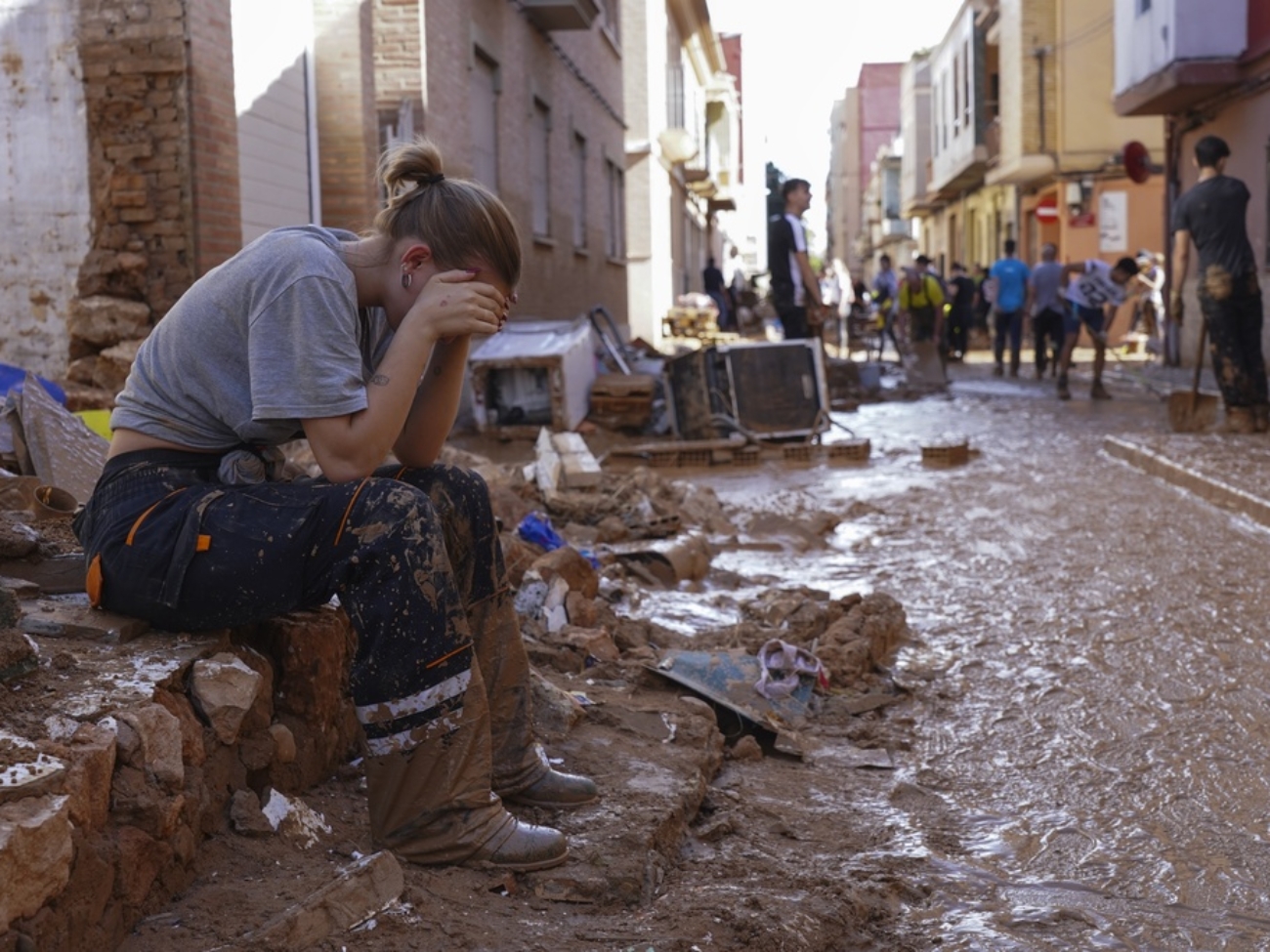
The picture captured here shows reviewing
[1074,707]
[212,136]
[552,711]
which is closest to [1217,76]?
[212,136]

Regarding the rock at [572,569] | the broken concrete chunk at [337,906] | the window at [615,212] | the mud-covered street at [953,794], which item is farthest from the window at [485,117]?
the broken concrete chunk at [337,906]

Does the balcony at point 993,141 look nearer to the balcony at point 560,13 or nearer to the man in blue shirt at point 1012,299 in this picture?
the man in blue shirt at point 1012,299

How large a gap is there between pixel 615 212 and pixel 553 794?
22.1m

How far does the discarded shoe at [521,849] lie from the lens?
8.93 feet

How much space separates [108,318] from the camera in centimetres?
808

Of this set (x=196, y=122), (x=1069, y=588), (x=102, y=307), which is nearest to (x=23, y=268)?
(x=102, y=307)

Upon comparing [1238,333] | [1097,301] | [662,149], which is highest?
[662,149]

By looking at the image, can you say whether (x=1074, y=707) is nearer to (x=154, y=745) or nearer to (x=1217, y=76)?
(x=154, y=745)

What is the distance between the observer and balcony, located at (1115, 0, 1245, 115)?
18.3 metres

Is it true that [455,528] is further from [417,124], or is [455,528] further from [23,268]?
[417,124]

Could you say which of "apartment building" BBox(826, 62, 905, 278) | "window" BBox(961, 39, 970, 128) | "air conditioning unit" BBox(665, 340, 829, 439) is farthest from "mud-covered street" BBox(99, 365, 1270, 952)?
"apartment building" BBox(826, 62, 905, 278)

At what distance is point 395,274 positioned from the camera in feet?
9.36

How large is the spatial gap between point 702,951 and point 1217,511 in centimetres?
624

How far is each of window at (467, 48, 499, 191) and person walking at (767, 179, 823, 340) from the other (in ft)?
10.2
